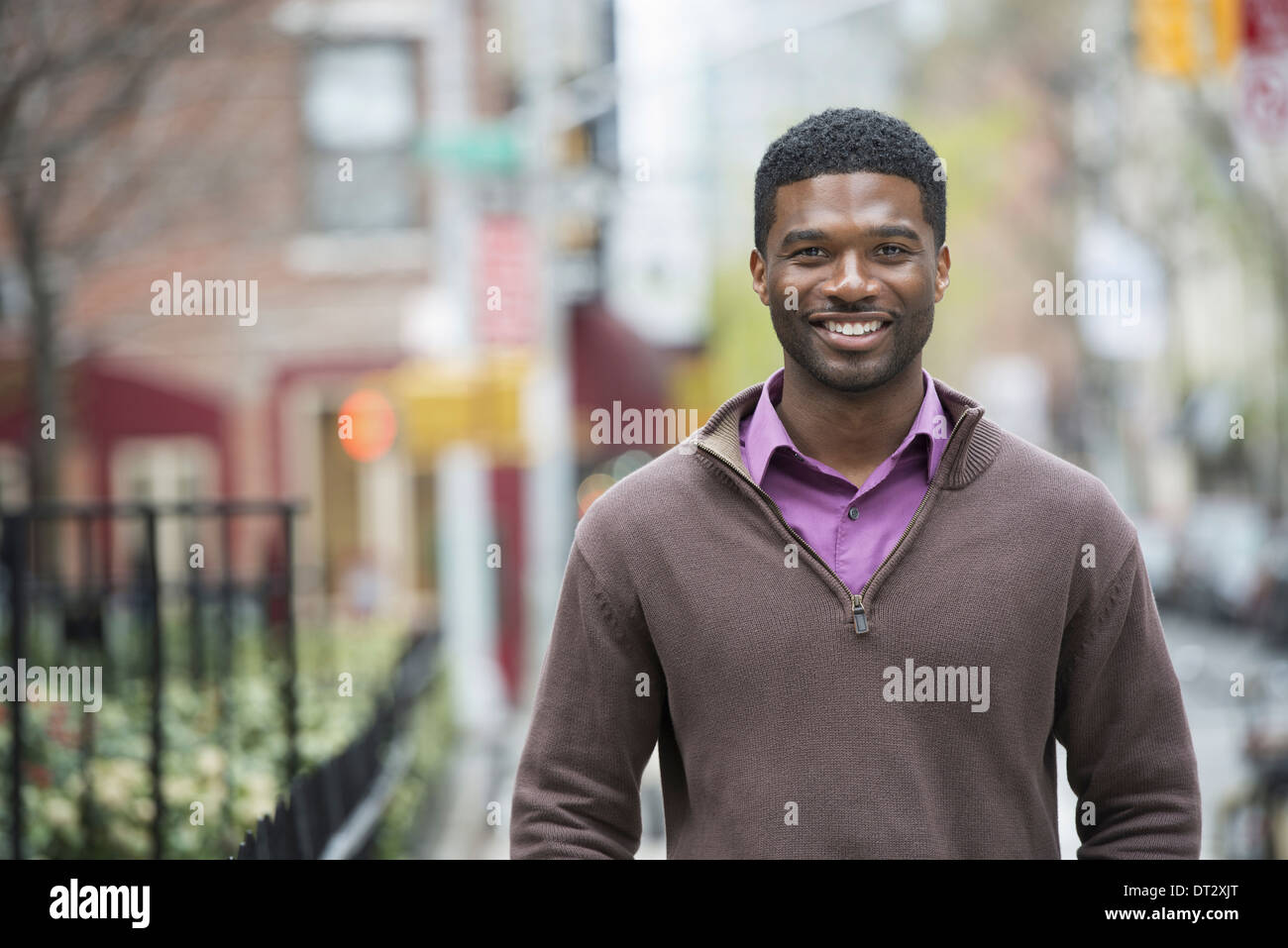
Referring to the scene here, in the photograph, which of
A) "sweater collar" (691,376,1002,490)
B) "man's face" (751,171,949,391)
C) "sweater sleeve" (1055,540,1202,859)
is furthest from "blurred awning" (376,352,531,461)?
"sweater sleeve" (1055,540,1202,859)

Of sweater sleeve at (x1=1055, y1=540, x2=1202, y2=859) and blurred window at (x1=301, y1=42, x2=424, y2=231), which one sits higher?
blurred window at (x1=301, y1=42, x2=424, y2=231)

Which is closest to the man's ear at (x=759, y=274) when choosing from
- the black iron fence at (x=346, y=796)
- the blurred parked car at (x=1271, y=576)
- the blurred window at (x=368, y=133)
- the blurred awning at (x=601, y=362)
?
the black iron fence at (x=346, y=796)

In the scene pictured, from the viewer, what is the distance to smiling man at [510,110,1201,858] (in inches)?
85.0

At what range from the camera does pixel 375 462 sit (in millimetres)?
16484

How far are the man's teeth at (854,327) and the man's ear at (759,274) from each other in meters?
0.14

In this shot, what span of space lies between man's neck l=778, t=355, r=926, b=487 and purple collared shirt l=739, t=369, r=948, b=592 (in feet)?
0.07

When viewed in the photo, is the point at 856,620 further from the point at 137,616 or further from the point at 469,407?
the point at 469,407

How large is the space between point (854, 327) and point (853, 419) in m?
0.15

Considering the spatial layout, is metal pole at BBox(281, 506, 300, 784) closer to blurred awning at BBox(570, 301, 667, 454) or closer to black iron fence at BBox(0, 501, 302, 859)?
black iron fence at BBox(0, 501, 302, 859)

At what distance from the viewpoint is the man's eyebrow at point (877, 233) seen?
2242 mm

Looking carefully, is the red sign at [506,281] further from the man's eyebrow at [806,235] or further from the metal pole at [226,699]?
the man's eyebrow at [806,235]
